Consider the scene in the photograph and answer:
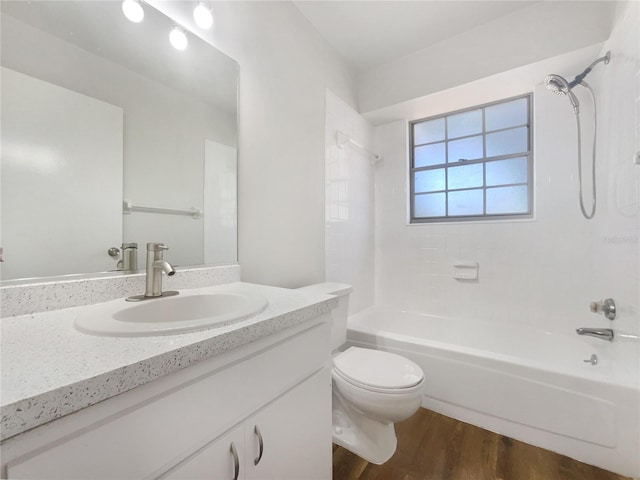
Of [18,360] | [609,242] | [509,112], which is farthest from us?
[509,112]

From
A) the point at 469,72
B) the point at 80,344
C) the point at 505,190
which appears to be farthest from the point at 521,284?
the point at 80,344

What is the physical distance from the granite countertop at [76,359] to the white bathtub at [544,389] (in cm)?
132

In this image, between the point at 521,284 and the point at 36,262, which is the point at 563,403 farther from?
the point at 36,262

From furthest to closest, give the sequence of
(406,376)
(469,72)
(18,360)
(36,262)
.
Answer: (469,72), (406,376), (36,262), (18,360)

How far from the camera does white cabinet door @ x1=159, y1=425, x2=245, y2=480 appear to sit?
55 cm

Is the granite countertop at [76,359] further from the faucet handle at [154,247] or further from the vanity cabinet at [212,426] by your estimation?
the faucet handle at [154,247]

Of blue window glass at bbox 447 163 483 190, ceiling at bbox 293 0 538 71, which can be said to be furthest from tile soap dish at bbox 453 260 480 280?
ceiling at bbox 293 0 538 71

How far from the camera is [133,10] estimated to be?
1047 millimetres

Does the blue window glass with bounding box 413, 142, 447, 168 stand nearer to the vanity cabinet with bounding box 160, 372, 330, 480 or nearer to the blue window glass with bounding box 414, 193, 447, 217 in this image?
the blue window glass with bounding box 414, 193, 447, 217

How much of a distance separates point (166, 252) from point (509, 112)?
2.67 m

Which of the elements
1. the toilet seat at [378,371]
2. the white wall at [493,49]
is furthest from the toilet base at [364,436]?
the white wall at [493,49]

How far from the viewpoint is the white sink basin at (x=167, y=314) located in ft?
1.96

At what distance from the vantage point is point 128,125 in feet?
3.28

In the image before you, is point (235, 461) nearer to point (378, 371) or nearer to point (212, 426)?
point (212, 426)
